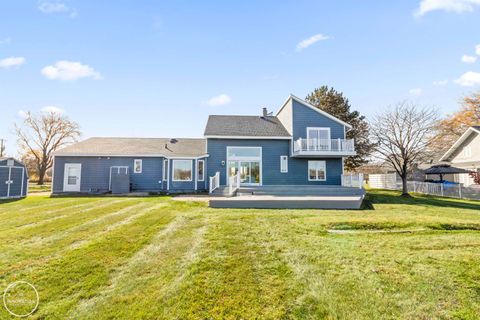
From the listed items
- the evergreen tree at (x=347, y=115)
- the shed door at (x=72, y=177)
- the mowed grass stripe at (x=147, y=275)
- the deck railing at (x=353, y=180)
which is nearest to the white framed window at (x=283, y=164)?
the deck railing at (x=353, y=180)

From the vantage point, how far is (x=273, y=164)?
57.7 ft

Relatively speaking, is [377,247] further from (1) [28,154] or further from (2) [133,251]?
(1) [28,154]

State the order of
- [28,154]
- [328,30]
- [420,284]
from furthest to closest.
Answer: [28,154]
[328,30]
[420,284]

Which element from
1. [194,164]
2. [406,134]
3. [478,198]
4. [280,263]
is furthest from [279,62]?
[478,198]

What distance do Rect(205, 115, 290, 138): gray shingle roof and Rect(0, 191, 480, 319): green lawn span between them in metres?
11.8

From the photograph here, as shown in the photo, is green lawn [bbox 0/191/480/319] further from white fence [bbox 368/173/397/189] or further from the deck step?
white fence [bbox 368/173/397/189]

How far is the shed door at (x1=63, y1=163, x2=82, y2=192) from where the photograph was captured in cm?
1728

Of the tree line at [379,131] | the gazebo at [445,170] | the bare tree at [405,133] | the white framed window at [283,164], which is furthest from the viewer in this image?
the gazebo at [445,170]

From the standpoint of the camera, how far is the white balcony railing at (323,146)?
1681 centimetres

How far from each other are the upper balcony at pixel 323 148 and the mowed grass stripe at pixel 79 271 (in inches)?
521

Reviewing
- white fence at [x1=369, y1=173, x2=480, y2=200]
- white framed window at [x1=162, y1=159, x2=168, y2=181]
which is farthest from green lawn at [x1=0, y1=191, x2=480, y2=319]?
white fence at [x1=369, y1=173, x2=480, y2=200]

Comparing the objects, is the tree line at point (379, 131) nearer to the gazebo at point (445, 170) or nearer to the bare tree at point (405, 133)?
the bare tree at point (405, 133)

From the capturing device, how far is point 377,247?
485 centimetres

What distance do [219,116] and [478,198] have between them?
68.1 ft
